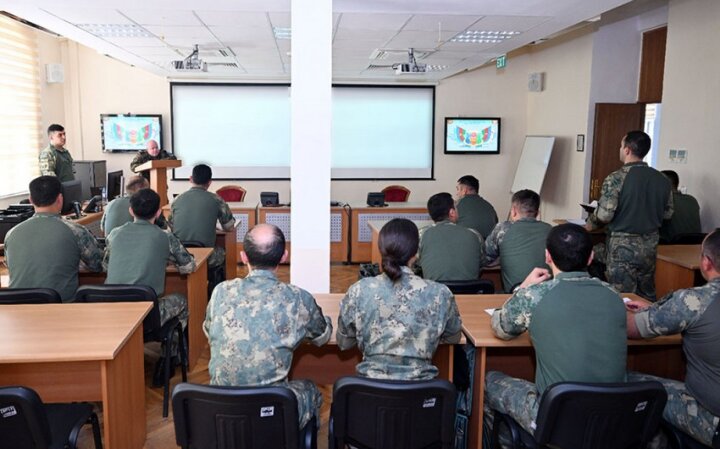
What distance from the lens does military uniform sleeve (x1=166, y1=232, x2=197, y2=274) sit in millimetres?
3777

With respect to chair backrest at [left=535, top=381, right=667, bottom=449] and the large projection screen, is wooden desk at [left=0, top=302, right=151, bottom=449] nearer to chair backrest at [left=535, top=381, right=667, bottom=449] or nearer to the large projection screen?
chair backrest at [left=535, top=381, right=667, bottom=449]

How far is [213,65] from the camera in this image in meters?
8.28

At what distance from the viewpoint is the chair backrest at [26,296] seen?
122 inches

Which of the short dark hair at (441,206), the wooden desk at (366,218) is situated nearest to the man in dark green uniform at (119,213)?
the short dark hair at (441,206)

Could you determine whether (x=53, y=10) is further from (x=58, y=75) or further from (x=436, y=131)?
(x=436, y=131)

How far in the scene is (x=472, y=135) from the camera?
1004 cm

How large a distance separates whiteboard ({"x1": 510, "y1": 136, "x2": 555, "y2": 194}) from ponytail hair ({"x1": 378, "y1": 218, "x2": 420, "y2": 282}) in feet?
22.7

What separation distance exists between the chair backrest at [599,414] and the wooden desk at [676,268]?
2.45m

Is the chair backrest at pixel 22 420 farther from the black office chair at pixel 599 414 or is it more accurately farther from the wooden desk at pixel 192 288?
the wooden desk at pixel 192 288

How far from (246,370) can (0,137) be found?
6404 millimetres

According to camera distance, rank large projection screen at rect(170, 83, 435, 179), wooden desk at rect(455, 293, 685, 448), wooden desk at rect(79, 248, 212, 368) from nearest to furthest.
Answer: wooden desk at rect(455, 293, 685, 448)
wooden desk at rect(79, 248, 212, 368)
large projection screen at rect(170, 83, 435, 179)

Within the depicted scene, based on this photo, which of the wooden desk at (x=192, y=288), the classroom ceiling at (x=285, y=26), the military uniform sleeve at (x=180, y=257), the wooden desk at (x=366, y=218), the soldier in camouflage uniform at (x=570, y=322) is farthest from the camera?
the wooden desk at (x=366, y=218)

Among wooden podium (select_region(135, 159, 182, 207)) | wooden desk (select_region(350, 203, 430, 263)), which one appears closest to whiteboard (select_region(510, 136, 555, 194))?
wooden desk (select_region(350, 203, 430, 263))

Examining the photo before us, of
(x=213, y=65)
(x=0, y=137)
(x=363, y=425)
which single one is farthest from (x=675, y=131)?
(x=0, y=137)
